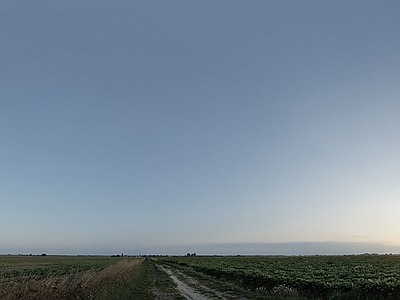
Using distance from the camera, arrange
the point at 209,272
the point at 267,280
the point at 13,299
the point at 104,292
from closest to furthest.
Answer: the point at 13,299
the point at 104,292
the point at 267,280
the point at 209,272

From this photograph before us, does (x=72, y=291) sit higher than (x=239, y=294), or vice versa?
→ (x=72, y=291)

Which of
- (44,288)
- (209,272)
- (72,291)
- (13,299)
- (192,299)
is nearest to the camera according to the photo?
(13,299)

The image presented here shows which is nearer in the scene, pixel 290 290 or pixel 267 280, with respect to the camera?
pixel 290 290

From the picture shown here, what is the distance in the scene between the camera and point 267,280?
26172mm

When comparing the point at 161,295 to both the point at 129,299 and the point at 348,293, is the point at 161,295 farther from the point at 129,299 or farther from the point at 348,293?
the point at 348,293

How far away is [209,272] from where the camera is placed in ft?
144

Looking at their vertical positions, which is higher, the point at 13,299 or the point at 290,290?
the point at 13,299

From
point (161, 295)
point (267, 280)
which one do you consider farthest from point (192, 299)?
point (267, 280)

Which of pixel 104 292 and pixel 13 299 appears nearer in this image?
pixel 13 299

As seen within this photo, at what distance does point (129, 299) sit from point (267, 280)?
12536 mm

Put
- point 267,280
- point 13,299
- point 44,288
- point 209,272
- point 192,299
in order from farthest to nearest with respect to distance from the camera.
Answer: point 209,272, point 267,280, point 192,299, point 44,288, point 13,299

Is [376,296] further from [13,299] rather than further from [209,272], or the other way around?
[209,272]

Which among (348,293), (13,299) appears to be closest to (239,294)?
(348,293)

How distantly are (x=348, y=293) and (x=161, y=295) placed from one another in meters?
10.7
